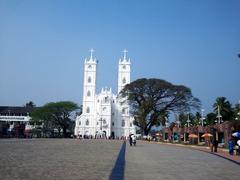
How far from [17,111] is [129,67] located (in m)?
44.8

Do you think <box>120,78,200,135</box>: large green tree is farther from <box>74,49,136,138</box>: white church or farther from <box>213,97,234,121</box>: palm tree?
<box>74,49,136,138</box>: white church

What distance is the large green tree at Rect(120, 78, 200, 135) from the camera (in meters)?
55.7

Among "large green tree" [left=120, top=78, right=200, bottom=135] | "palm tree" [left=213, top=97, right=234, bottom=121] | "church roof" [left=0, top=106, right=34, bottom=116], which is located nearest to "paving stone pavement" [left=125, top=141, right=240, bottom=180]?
"large green tree" [left=120, top=78, right=200, bottom=135]

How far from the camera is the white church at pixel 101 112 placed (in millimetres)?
93188

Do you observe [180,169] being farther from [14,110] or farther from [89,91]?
[14,110]

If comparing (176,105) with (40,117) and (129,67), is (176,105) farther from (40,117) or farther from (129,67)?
(129,67)

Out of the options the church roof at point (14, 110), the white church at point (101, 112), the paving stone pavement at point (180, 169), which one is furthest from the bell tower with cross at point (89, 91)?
the paving stone pavement at point (180, 169)

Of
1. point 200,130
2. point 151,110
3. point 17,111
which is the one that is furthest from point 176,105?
point 17,111

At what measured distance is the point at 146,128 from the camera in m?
58.8

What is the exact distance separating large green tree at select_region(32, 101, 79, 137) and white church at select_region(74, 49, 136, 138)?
910 cm

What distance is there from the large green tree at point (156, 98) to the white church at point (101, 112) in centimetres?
3371

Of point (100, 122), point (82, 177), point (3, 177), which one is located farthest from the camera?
point (100, 122)

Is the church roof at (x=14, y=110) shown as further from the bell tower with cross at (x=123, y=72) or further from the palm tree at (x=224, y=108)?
the palm tree at (x=224, y=108)

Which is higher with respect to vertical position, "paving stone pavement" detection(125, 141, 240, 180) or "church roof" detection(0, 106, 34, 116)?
"church roof" detection(0, 106, 34, 116)
